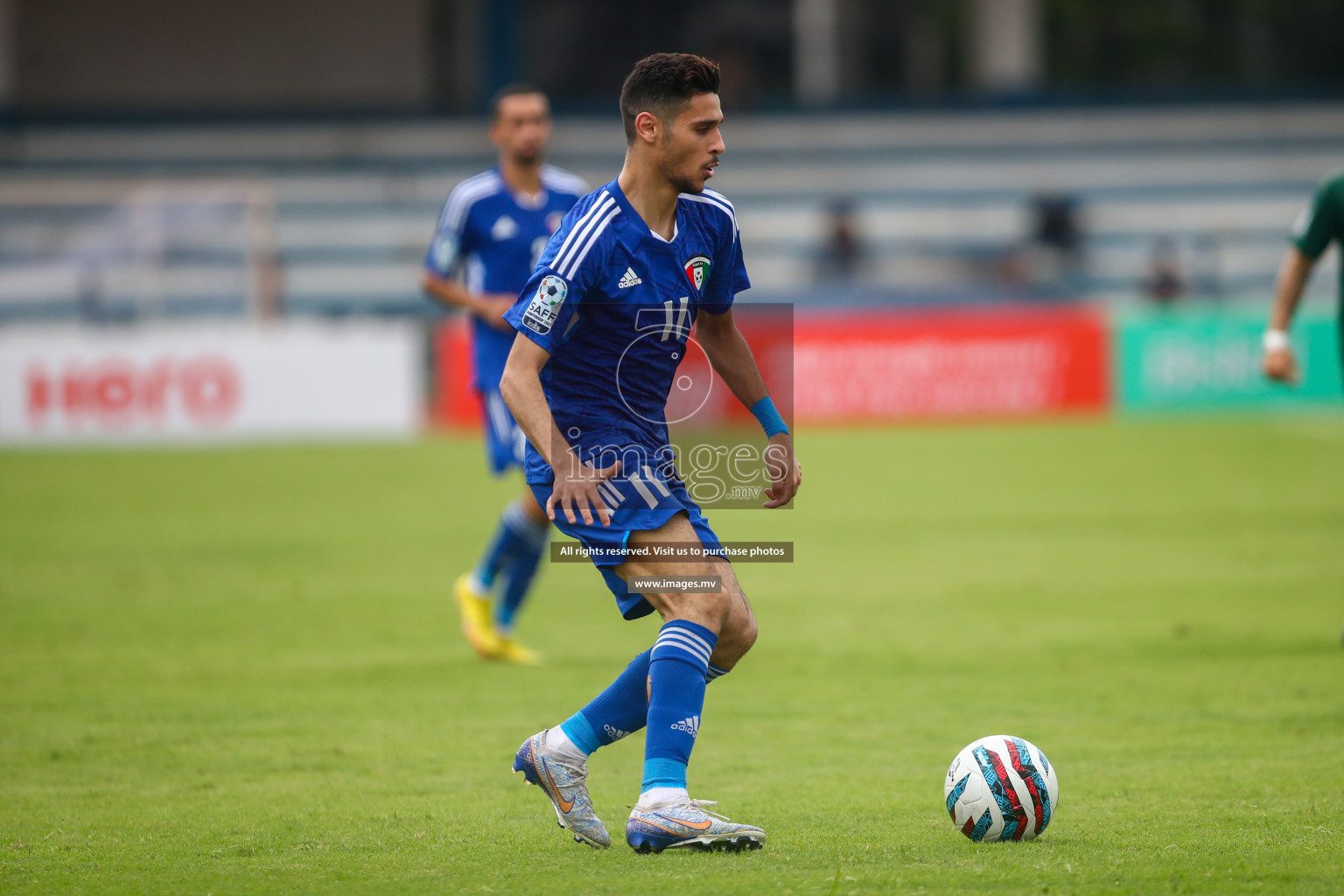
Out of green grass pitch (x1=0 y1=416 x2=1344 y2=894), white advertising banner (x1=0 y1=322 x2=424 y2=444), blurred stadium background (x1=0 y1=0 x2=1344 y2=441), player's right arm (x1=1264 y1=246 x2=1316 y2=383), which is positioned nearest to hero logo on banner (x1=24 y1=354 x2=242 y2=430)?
white advertising banner (x1=0 y1=322 x2=424 y2=444)

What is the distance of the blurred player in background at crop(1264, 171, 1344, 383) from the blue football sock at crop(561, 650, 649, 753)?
397 centimetres

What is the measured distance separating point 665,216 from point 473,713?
8.87 feet

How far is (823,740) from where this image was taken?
5723 millimetres

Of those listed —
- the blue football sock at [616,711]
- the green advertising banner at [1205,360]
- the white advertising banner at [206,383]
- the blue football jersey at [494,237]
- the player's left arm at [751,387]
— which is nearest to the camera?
the blue football sock at [616,711]

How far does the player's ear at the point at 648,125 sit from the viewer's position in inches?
165

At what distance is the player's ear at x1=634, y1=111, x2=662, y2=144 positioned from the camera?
4.20m

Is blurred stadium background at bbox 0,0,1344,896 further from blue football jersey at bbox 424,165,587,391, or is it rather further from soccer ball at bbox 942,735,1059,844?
blue football jersey at bbox 424,165,587,391

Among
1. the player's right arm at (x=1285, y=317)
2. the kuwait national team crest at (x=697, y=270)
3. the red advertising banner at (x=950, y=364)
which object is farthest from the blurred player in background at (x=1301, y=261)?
the red advertising banner at (x=950, y=364)

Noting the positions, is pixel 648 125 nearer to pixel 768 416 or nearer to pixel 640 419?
pixel 640 419

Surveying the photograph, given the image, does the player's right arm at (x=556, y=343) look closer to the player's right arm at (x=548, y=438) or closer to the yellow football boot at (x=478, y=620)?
the player's right arm at (x=548, y=438)

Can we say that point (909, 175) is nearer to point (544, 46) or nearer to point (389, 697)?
point (544, 46)

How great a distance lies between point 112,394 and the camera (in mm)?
19750

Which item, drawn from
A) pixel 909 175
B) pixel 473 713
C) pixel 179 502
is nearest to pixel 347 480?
pixel 179 502

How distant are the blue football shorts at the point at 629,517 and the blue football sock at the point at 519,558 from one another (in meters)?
3.13
